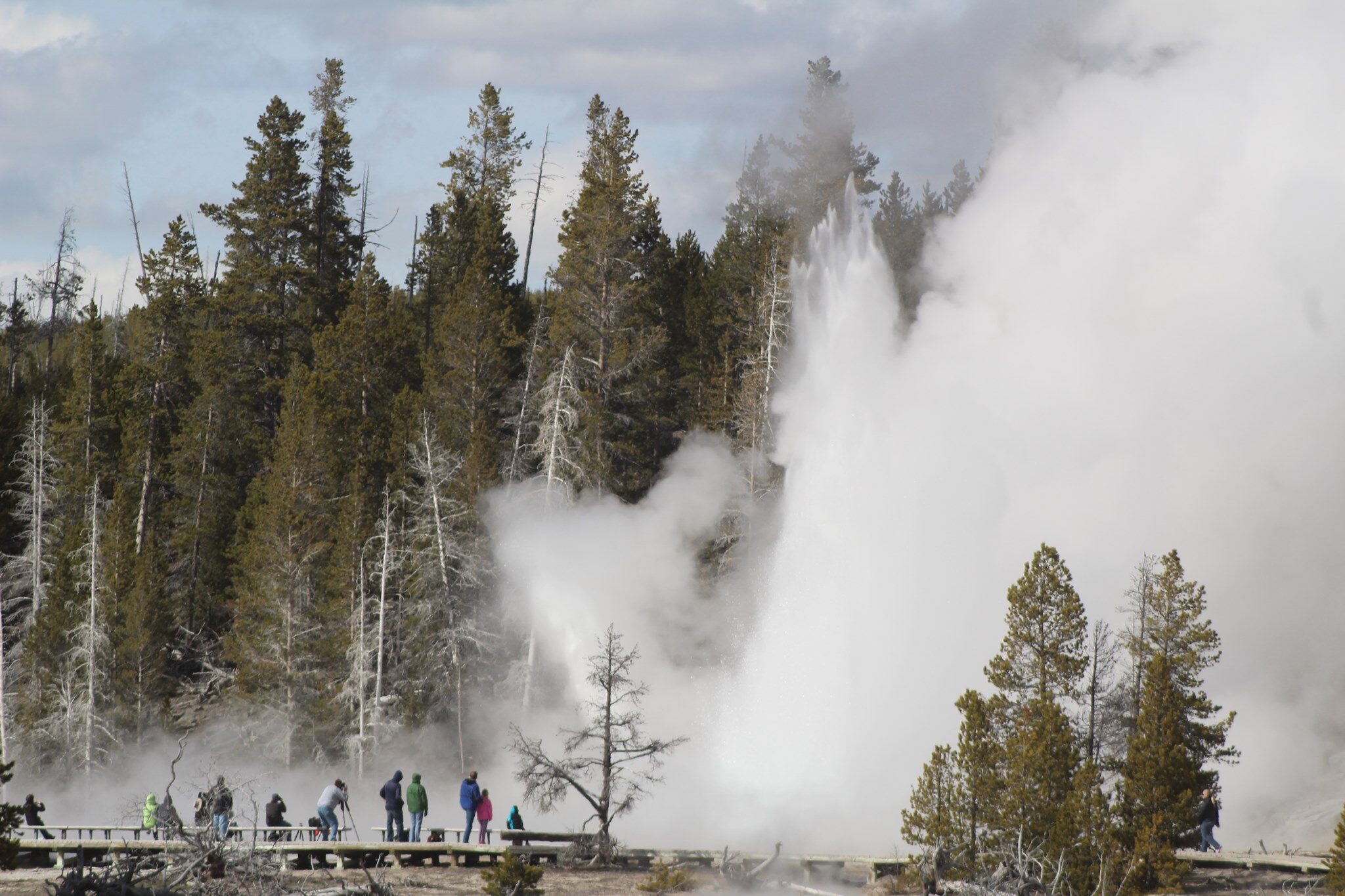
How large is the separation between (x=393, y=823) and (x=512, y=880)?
6348mm

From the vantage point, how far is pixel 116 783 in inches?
1559

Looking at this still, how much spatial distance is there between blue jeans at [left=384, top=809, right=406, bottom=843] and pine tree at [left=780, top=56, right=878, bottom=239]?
94.8ft

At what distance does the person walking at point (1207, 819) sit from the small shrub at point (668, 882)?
9365 millimetres

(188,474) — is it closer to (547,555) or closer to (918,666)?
(547,555)

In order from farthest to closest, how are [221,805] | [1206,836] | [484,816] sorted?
A: [484,816], [1206,836], [221,805]

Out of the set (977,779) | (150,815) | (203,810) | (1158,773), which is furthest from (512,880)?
(1158,773)

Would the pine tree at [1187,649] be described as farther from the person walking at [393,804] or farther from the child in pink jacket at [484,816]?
the person walking at [393,804]

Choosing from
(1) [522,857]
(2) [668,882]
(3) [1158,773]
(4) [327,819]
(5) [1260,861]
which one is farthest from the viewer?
(5) [1260,861]

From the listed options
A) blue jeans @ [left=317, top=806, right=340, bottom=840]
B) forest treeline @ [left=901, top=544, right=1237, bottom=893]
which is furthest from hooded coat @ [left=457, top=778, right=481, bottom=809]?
forest treeline @ [left=901, top=544, right=1237, bottom=893]

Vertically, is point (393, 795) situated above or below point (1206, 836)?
above

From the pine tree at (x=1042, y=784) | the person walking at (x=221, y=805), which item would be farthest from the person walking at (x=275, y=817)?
the pine tree at (x=1042, y=784)

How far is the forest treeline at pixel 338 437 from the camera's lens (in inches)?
1542

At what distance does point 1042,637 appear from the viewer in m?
25.8

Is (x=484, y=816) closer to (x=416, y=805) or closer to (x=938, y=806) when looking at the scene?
(x=416, y=805)
